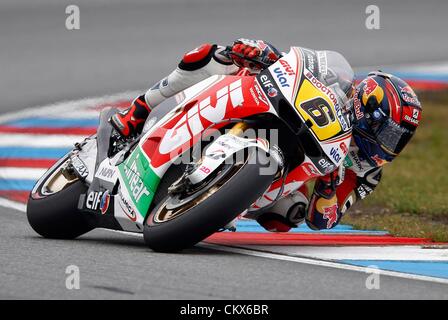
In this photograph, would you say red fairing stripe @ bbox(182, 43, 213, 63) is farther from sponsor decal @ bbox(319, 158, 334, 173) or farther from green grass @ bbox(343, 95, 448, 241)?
green grass @ bbox(343, 95, 448, 241)

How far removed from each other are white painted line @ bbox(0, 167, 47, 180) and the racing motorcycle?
3.04 m

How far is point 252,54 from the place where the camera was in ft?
23.0

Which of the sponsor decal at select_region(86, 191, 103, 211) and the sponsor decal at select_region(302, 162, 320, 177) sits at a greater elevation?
the sponsor decal at select_region(302, 162, 320, 177)

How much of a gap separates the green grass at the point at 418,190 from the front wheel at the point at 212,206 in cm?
189

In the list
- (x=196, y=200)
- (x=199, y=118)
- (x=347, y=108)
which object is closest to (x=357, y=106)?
(x=347, y=108)

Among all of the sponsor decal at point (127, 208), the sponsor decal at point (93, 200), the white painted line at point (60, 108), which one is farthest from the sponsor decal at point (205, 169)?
the white painted line at point (60, 108)

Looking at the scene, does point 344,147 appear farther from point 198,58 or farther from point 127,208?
point 127,208

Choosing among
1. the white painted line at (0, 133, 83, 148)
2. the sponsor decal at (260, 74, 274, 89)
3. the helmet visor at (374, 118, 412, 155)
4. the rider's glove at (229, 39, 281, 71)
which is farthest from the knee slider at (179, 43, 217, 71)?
the white painted line at (0, 133, 83, 148)

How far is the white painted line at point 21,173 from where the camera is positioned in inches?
401

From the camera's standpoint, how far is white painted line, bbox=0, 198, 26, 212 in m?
8.89

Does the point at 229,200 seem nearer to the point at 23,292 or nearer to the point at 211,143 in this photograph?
the point at 211,143

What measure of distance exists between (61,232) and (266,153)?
163 centimetres
